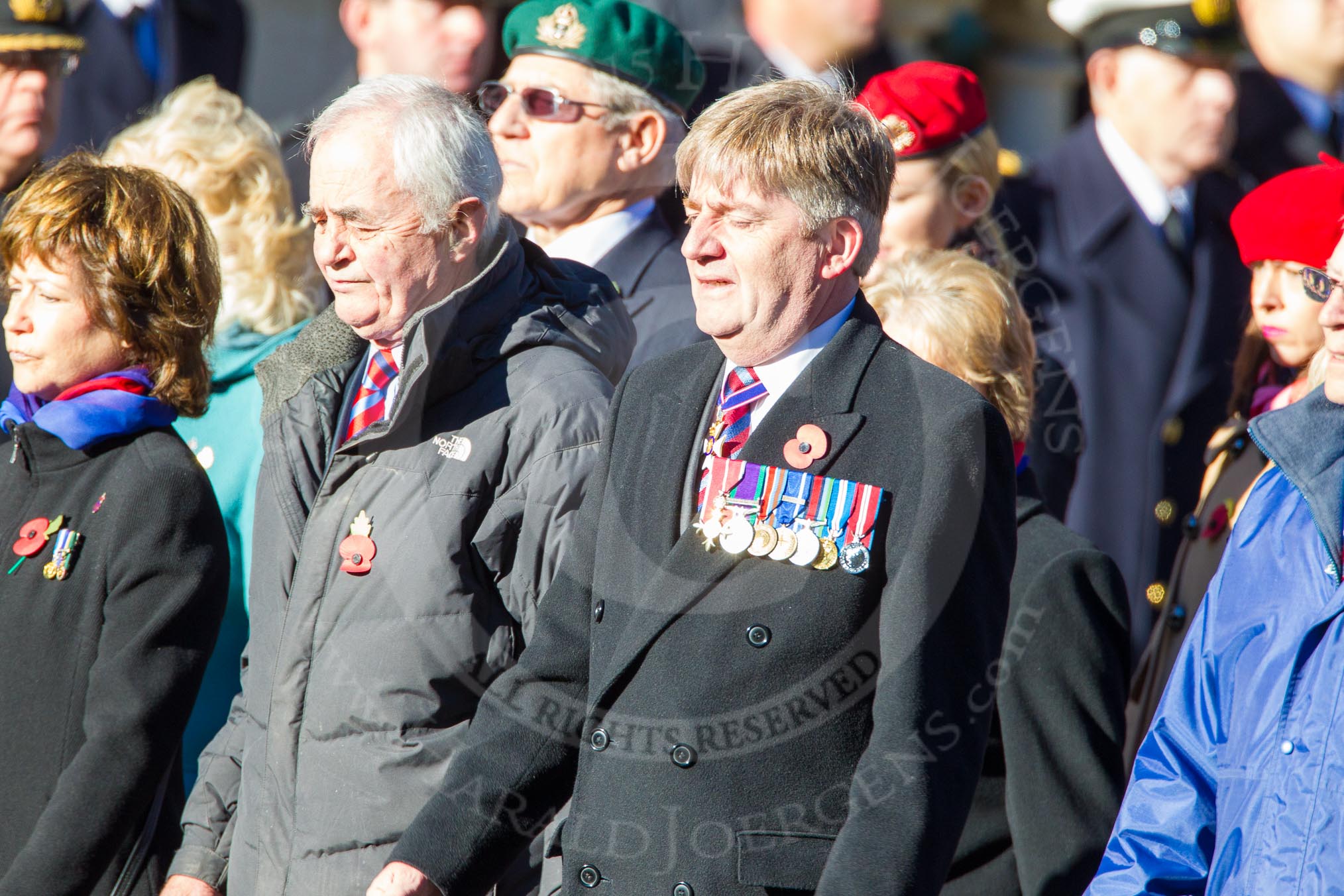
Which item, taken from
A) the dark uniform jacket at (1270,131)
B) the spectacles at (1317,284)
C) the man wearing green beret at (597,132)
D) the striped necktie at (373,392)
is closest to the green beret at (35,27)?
the man wearing green beret at (597,132)

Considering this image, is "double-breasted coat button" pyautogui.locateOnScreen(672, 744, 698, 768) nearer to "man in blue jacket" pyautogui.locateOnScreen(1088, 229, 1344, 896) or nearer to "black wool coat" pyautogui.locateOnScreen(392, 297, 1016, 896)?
"black wool coat" pyautogui.locateOnScreen(392, 297, 1016, 896)

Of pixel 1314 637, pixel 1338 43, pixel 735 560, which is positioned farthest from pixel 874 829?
pixel 1338 43

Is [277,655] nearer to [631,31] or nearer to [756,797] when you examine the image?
[756,797]

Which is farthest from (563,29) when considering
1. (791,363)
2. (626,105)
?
(791,363)

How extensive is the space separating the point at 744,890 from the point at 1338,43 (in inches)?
169

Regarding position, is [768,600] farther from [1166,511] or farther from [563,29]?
[1166,511]

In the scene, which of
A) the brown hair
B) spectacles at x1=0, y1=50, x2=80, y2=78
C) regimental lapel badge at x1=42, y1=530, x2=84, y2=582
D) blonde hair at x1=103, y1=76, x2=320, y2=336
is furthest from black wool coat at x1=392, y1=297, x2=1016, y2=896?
spectacles at x1=0, y1=50, x2=80, y2=78

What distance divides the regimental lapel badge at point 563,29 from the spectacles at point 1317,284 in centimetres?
186

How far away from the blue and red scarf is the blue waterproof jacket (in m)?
2.02

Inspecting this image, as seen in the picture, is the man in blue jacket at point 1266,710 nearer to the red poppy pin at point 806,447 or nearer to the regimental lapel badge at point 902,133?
the red poppy pin at point 806,447

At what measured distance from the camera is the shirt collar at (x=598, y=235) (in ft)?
13.6

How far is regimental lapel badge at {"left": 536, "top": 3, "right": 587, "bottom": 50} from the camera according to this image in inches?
163

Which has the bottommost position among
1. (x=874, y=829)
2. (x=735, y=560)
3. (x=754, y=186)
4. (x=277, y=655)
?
A: (x=277, y=655)

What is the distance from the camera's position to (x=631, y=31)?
13.6ft
